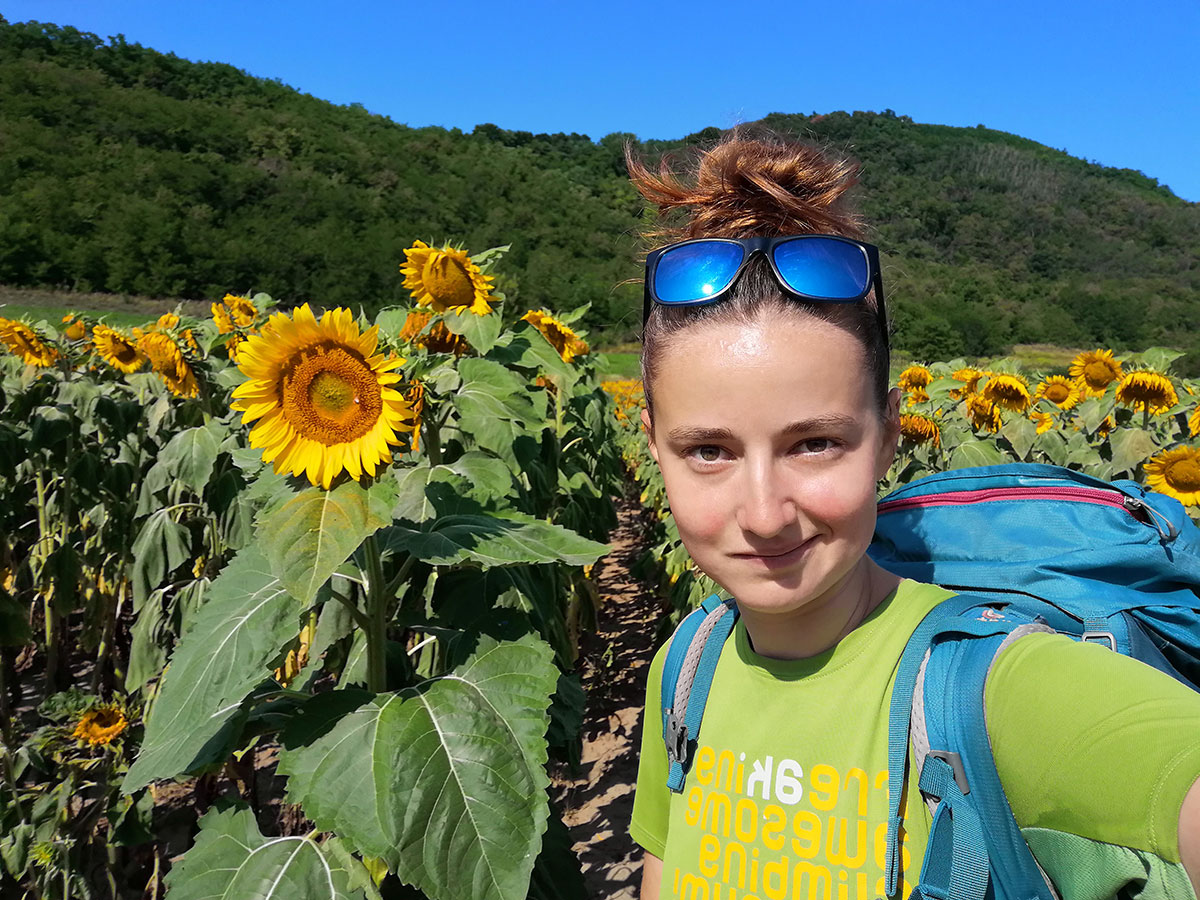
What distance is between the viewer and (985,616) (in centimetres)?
92

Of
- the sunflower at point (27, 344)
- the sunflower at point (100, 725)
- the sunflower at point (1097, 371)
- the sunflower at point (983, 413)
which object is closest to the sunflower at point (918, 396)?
the sunflower at point (983, 413)

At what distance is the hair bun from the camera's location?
1.15 metres

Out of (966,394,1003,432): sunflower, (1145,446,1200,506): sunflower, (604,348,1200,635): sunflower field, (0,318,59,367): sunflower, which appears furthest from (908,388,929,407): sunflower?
(0,318,59,367): sunflower

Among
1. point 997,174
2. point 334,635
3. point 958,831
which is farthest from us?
point 997,174

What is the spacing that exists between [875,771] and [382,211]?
188ft

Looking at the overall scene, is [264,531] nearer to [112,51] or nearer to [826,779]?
[826,779]

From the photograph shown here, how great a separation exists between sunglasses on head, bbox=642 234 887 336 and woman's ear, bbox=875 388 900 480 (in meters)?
0.10

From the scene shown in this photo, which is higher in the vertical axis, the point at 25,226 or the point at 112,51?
the point at 112,51

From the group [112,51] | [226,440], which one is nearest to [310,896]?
[226,440]

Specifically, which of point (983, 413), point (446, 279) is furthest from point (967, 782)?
point (983, 413)

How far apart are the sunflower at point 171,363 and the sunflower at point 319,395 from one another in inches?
79.6

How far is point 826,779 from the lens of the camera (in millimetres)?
1021

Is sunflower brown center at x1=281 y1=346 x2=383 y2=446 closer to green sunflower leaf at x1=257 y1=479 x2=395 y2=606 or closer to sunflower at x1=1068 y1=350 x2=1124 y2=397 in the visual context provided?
green sunflower leaf at x1=257 y1=479 x2=395 y2=606

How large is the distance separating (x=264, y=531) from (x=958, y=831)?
109cm
